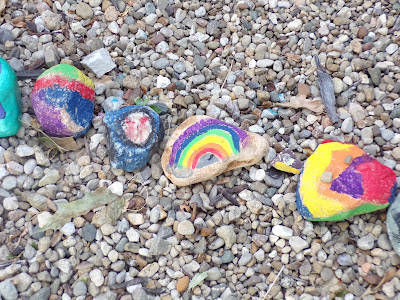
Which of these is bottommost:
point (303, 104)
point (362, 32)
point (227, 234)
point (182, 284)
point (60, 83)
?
point (182, 284)

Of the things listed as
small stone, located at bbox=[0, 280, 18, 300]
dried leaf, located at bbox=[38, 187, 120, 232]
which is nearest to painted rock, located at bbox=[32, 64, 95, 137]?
dried leaf, located at bbox=[38, 187, 120, 232]

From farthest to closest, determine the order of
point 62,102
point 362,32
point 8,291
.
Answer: point 362,32
point 62,102
point 8,291

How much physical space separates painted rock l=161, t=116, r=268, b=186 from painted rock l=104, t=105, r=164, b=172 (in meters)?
0.10

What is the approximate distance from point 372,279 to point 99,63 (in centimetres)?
168

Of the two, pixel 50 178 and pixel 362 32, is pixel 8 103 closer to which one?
pixel 50 178

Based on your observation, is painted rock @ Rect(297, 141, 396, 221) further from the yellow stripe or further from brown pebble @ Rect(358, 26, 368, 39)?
brown pebble @ Rect(358, 26, 368, 39)

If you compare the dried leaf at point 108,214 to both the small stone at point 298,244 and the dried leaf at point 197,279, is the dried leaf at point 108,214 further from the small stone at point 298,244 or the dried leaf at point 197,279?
the small stone at point 298,244

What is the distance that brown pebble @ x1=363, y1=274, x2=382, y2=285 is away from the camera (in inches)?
69.3

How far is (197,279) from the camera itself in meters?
1.83

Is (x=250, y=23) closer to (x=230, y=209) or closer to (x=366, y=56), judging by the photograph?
(x=366, y=56)

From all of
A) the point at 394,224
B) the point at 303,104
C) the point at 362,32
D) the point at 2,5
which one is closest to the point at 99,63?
the point at 2,5

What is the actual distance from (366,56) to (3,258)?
2044 mm

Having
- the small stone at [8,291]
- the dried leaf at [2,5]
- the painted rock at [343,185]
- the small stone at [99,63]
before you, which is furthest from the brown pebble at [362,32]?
the small stone at [8,291]

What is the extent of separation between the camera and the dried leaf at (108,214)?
1.94 metres
